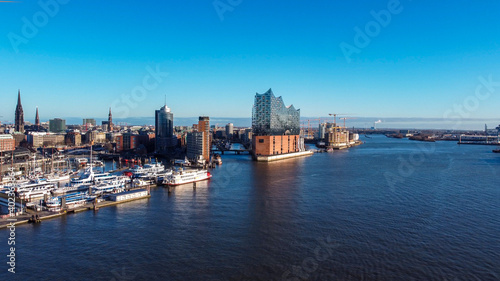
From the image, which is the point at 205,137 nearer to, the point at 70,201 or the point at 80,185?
the point at 80,185

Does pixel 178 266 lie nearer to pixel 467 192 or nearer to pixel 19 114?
pixel 467 192

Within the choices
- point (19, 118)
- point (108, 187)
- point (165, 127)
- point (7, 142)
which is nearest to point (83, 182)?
point (108, 187)

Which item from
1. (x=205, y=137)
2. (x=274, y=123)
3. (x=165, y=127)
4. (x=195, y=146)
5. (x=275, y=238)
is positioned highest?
(x=274, y=123)

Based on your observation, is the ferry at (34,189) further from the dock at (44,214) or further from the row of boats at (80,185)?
the dock at (44,214)

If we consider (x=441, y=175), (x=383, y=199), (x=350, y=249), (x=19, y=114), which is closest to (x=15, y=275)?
(x=350, y=249)

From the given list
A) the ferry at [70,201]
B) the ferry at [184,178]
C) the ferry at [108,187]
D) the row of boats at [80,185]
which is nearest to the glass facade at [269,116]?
the ferry at [184,178]

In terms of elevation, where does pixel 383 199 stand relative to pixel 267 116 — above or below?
below
